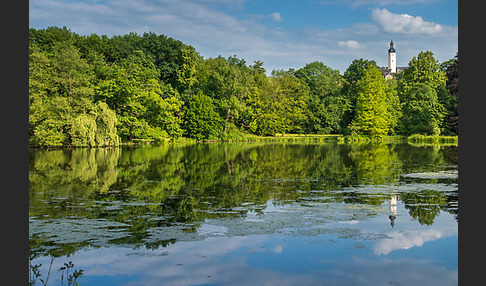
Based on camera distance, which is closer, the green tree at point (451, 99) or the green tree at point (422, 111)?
the green tree at point (422, 111)

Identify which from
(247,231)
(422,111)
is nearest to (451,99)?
(422,111)

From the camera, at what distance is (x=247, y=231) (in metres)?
9.36

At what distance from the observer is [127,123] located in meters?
47.5

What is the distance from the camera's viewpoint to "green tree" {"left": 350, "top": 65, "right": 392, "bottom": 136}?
63906 mm

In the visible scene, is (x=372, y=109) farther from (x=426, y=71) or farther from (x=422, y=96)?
(x=426, y=71)

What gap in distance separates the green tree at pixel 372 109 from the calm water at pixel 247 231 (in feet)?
158

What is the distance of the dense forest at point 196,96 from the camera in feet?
136

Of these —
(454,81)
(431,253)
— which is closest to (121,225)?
(431,253)

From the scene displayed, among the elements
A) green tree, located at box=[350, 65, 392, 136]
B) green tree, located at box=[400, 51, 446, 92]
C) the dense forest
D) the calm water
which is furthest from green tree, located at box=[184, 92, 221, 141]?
the calm water

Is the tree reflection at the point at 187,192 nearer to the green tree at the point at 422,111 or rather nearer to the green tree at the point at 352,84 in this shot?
the green tree at the point at 422,111

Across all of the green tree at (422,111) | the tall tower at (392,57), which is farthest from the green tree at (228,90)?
the tall tower at (392,57)

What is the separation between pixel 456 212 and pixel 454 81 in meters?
60.4

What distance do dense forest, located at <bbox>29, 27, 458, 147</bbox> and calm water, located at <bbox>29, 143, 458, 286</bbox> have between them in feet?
82.9

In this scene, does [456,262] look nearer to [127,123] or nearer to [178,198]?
[178,198]
